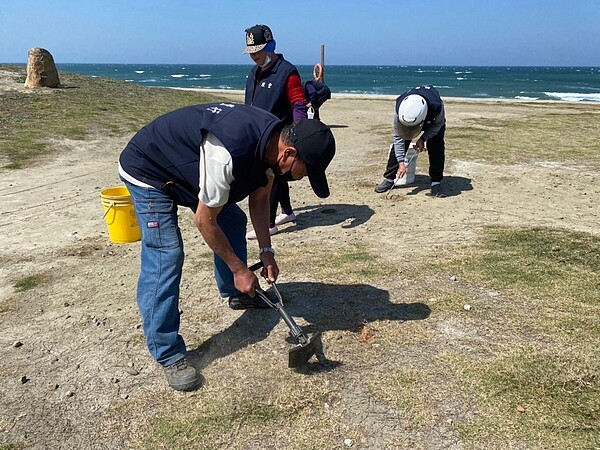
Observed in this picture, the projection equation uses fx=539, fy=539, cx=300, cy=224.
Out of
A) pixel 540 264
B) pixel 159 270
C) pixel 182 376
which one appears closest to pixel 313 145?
pixel 159 270

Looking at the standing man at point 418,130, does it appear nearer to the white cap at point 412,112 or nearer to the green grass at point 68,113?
the white cap at point 412,112

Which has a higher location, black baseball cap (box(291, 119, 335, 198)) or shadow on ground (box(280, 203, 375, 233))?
black baseball cap (box(291, 119, 335, 198))

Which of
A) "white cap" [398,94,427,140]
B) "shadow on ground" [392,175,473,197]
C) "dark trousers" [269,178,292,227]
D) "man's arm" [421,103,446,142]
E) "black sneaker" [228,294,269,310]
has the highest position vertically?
"white cap" [398,94,427,140]

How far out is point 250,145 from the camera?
253 centimetres

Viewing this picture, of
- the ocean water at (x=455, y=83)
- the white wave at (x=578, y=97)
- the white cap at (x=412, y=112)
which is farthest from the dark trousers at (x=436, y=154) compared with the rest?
the ocean water at (x=455, y=83)

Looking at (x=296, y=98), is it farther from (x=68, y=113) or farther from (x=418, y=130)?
(x=68, y=113)

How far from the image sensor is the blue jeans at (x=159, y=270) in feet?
9.46

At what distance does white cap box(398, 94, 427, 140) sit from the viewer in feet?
20.1

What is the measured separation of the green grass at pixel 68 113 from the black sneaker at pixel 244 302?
21.2 feet

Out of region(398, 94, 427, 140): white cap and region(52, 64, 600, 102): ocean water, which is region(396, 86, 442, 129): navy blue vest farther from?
region(52, 64, 600, 102): ocean water

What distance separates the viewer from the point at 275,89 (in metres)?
4.79

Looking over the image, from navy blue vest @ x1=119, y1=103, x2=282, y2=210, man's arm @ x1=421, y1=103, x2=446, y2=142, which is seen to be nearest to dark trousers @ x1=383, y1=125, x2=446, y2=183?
man's arm @ x1=421, y1=103, x2=446, y2=142

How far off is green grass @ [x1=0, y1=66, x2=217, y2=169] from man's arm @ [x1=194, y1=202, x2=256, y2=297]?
284 inches

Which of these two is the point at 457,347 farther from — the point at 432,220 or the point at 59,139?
the point at 59,139
